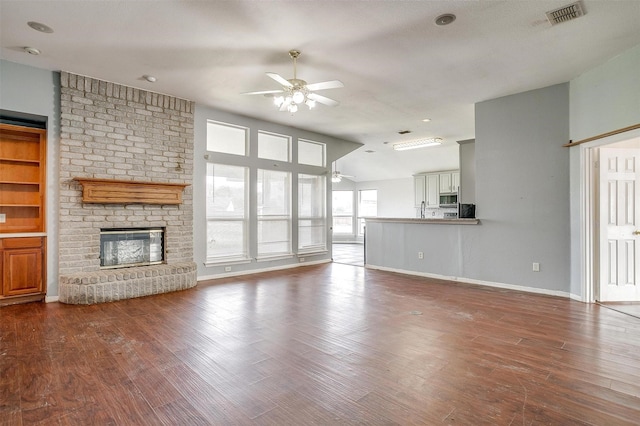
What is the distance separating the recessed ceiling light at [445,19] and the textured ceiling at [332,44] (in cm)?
6

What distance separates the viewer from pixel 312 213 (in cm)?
757

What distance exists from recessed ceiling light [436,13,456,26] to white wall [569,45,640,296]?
2244 millimetres

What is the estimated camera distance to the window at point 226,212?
581cm

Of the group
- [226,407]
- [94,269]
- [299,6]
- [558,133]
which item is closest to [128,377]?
[226,407]

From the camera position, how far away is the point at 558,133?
Answer: 4590mm

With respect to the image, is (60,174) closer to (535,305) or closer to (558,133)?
(535,305)

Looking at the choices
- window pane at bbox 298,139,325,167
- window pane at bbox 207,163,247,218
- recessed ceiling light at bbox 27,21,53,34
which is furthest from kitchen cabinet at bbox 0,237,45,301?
window pane at bbox 298,139,325,167

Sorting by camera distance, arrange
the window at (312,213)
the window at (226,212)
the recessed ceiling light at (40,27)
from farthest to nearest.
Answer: the window at (312,213)
the window at (226,212)
the recessed ceiling light at (40,27)

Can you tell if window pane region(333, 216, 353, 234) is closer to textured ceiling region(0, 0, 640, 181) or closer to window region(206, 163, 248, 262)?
window region(206, 163, 248, 262)

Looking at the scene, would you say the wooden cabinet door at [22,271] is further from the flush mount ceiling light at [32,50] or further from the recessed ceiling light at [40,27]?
the recessed ceiling light at [40,27]

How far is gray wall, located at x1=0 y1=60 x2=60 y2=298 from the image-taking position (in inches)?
162

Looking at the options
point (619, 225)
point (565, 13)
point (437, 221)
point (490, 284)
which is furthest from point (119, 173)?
point (619, 225)

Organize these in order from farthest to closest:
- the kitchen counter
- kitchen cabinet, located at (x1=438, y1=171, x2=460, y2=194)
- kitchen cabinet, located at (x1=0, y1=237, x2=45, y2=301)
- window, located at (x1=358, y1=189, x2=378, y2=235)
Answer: window, located at (x1=358, y1=189, x2=378, y2=235) < kitchen cabinet, located at (x1=438, y1=171, x2=460, y2=194) < the kitchen counter < kitchen cabinet, located at (x1=0, y1=237, x2=45, y2=301)

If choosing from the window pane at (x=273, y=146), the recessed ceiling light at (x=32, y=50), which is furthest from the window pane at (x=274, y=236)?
the recessed ceiling light at (x=32, y=50)
